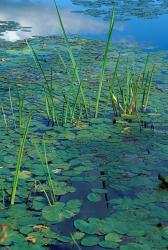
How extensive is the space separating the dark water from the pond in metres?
1.27

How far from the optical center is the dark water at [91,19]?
10.1 metres

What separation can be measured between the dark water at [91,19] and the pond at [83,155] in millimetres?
1269

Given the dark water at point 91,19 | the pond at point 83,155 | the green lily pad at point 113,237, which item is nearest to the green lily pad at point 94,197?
the pond at point 83,155

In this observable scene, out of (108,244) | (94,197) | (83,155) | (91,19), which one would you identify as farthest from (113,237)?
(91,19)

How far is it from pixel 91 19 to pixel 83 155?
25.8 ft

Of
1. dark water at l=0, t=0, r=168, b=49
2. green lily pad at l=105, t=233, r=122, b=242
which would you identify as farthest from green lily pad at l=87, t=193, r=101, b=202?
dark water at l=0, t=0, r=168, b=49

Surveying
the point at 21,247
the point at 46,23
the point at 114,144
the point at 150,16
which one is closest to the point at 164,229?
the point at 21,247

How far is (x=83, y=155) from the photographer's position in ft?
14.3

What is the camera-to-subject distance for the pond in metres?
3.09

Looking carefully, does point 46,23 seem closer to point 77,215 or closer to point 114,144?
point 114,144

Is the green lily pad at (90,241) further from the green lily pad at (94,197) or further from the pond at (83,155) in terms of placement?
the green lily pad at (94,197)

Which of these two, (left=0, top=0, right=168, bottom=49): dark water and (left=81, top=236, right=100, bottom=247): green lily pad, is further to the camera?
(left=0, top=0, right=168, bottom=49): dark water

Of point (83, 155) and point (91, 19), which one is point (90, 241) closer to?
point (83, 155)

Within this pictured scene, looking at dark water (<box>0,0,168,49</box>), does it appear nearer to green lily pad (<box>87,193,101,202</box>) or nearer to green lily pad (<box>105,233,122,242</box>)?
green lily pad (<box>87,193,101,202</box>)
